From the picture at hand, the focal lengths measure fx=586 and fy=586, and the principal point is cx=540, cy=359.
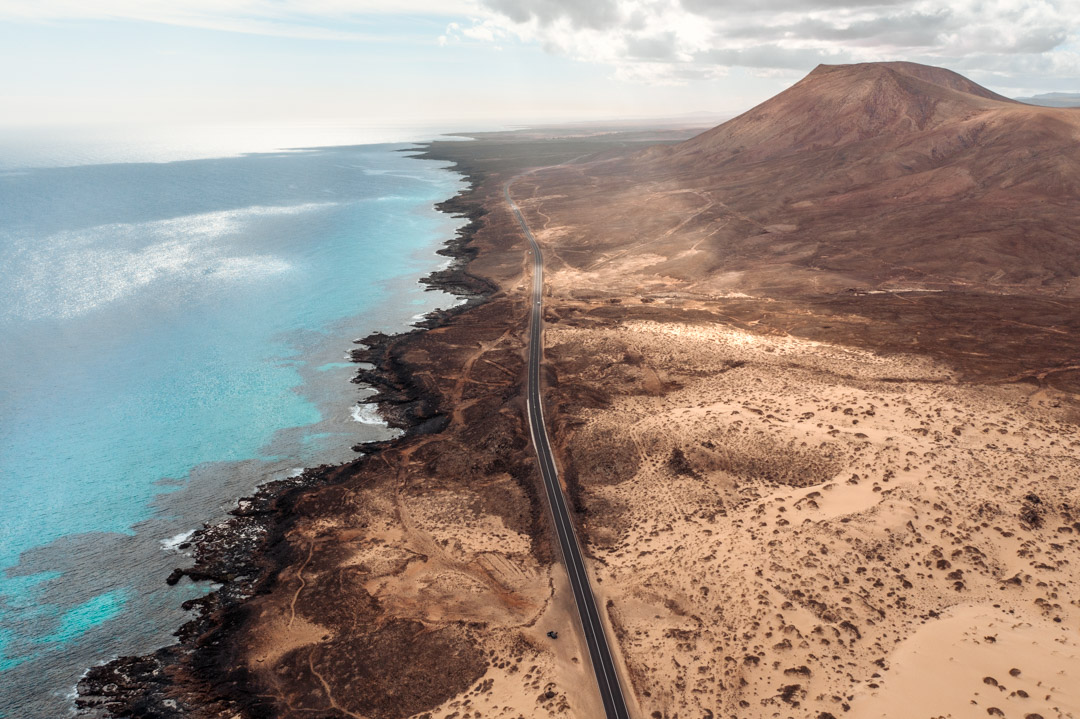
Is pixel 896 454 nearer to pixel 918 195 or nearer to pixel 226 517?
pixel 226 517

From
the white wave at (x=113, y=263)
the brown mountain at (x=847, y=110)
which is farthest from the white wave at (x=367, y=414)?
the brown mountain at (x=847, y=110)

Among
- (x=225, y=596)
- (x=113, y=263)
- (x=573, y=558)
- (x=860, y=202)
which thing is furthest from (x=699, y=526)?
(x=113, y=263)

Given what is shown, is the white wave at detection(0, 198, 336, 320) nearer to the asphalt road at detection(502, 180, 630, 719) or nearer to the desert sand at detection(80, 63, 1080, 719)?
the desert sand at detection(80, 63, 1080, 719)

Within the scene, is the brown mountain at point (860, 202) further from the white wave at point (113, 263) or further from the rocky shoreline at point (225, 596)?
the white wave at point (113, 263)

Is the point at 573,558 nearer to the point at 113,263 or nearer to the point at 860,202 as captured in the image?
the point at 860,202

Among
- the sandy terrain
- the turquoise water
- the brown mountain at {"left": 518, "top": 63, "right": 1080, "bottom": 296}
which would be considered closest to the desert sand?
the sandy terrain

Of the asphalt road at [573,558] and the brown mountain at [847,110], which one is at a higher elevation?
the brown mountain at [847,110]

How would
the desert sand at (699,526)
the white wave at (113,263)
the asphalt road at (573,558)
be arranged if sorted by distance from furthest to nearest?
the white wave at (113,263) < the asphalt road at (573,558) < the desert sand at (699,526)
